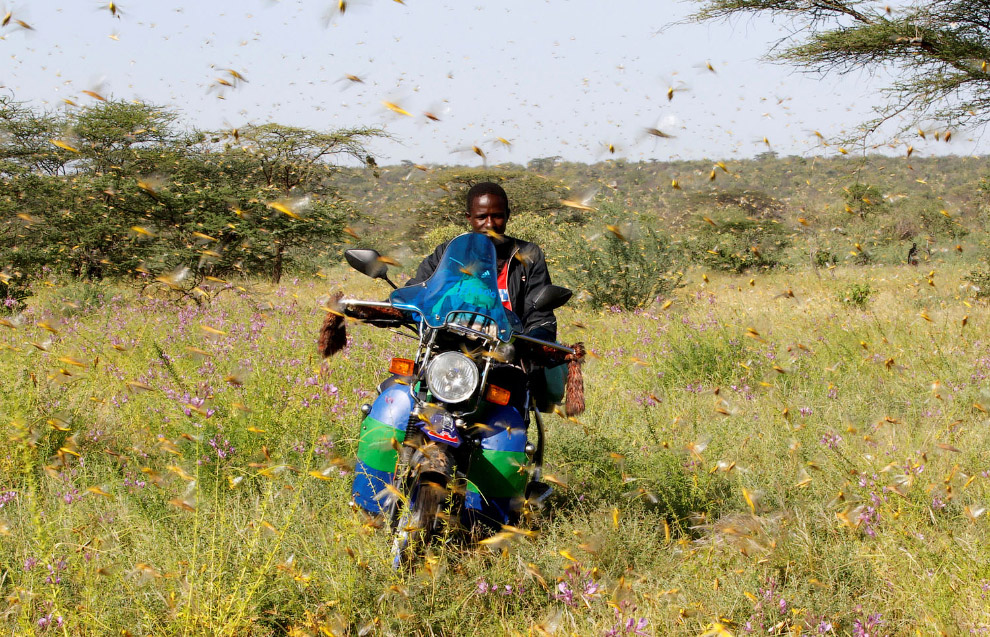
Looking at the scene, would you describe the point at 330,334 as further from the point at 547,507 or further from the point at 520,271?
the point at 547,507

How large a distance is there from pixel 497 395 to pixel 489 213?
1.11 metres

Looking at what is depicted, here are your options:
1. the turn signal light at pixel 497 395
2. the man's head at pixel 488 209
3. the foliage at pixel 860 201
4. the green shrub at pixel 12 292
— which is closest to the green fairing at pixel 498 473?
the turn signal light at pixel 497 395

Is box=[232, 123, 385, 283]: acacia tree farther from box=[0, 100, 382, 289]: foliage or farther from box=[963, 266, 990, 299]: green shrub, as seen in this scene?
box=[963, 266, 990, 299]: green shrub

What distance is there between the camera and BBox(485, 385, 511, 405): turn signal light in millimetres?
2732

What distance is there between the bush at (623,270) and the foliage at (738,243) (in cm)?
926

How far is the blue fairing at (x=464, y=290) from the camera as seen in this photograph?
2.58 metres

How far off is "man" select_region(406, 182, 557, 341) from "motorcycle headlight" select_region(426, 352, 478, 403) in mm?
866

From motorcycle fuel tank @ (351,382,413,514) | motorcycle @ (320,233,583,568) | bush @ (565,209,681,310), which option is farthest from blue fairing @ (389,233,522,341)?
bush @ (565,209,681,310)

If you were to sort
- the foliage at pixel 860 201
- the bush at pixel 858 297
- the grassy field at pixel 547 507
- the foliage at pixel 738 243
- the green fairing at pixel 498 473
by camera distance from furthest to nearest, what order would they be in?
the foliage at pixel 860 201, the foliage at pixel 738 243, the bush at pixel 858 297, the green fairing at pixel 498 473, the grassy field at pixel 547 507

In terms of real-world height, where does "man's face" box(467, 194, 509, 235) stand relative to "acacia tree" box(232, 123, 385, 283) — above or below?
above

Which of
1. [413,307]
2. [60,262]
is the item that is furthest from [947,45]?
[60,262]

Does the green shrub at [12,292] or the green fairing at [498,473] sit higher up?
the green fairing at [498,473]

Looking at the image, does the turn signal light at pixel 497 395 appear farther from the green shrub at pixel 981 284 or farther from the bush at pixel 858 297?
the green shrub at pixel 981 284

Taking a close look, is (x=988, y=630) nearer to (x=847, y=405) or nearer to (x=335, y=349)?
(x=335, y=349)
